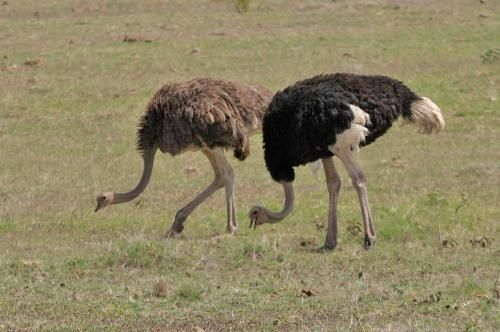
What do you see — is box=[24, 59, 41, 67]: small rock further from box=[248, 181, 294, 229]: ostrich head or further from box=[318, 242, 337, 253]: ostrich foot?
box=[318, 242, 337, 253]: ostrich foot

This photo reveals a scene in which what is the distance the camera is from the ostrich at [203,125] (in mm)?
10750

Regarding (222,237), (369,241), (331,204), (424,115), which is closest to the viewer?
(369,241)

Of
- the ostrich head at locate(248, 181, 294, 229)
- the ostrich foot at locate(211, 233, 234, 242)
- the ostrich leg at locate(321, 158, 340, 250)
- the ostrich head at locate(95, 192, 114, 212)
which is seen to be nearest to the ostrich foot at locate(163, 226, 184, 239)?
the ostrich foot at locate(211, 233, 234, 242)

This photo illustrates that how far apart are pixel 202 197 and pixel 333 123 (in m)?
2.31

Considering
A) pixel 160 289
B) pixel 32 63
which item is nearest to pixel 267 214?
pixel 160 289

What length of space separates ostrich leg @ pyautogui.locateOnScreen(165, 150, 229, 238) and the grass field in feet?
0.47

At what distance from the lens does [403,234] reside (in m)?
9.88

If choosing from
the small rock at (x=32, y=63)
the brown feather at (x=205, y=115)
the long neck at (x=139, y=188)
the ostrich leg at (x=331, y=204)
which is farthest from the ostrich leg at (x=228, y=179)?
the small rock at (x=32, y=63)

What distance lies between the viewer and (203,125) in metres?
10.7

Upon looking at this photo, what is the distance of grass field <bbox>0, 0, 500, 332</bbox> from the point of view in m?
7.20

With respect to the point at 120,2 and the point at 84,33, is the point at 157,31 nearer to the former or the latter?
the point at 84,33

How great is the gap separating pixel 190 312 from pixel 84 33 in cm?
1997

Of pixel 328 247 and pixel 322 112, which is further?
pixel 328 247

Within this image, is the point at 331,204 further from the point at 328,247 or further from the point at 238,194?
the point at 238,194
